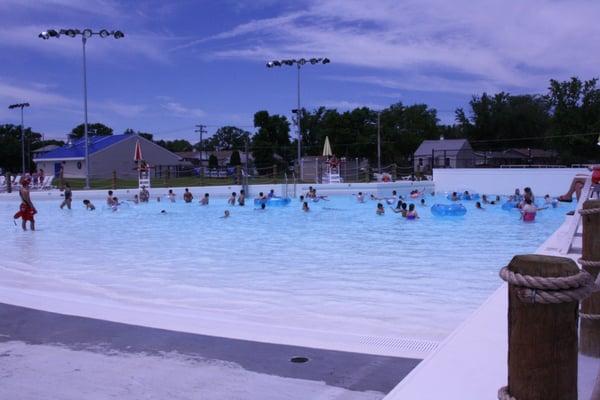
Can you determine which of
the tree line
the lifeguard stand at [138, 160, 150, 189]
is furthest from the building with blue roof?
the lifeguard stand at [138, 160, 150, 189]

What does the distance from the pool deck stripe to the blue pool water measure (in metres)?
1.08

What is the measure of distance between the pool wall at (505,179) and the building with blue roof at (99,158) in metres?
24.3

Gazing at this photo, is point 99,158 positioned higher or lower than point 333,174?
higher

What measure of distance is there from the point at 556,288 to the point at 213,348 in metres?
2.86

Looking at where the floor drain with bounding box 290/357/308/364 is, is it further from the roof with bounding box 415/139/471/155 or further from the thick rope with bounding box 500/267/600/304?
the roof with bounding box 415/139/471/155

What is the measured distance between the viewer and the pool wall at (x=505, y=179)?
2609cm

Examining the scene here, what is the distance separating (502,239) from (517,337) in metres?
11.2

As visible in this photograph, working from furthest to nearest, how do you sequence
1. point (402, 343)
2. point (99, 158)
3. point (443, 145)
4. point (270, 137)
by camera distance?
point (270, 137), point (443, 145), point (99, 158), point (402, 343)

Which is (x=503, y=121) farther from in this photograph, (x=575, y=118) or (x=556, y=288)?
(x=556, y=288)

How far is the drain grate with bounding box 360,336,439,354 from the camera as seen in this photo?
4039mm

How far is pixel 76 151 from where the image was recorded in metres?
46.7

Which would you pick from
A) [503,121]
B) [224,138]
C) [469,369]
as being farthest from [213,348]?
[224,138]

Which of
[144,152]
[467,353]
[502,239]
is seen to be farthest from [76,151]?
[467,353]

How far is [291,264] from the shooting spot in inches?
360
